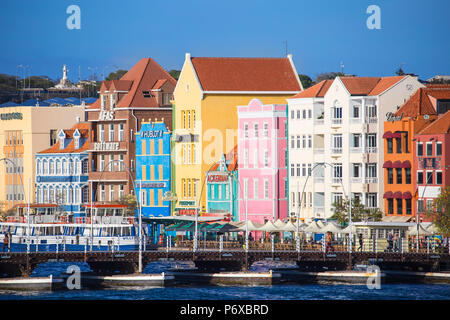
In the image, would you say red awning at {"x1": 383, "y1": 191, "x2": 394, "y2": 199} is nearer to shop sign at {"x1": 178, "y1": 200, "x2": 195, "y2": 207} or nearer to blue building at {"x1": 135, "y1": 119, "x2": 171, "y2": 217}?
shop sign at {"x1": 178, "y1": 200, "x2": 195, "y2": 207}

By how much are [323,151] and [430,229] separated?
21.0 metres

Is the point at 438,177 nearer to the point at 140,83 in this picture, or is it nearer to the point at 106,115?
the point at 140,83

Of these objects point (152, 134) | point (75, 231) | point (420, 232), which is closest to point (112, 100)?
point (152, 134)

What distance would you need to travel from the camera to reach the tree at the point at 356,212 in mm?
134250

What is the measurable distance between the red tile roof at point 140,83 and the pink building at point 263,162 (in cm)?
2150

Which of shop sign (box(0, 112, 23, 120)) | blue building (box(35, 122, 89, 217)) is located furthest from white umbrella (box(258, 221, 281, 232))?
shop sign (box(0, 112, 23, 120))

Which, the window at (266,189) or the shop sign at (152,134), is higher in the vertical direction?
the shop sign at (152,134)

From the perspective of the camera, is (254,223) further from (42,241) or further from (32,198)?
(32,198)

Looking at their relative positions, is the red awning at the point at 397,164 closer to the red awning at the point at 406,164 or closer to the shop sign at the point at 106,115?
the red awning at the point at 406,164

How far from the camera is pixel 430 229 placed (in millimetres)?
125188

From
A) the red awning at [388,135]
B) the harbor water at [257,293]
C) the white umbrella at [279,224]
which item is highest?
the red awning at [388,135]

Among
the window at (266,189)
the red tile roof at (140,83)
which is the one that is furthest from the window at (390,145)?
the red tile roof at (140,83)

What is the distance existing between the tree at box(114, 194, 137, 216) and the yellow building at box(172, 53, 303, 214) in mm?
5333
